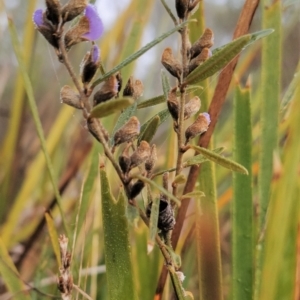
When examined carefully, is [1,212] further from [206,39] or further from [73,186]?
[206,39]

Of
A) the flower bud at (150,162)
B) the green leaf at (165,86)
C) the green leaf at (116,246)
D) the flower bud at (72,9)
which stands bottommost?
the green leaf at (116,246)

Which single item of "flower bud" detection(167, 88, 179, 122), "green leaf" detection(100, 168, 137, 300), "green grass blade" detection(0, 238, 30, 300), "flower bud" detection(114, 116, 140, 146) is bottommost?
"green grass blade" detection(0, 238, 30, 300)

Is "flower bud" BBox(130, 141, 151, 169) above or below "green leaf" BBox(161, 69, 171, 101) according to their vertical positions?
below

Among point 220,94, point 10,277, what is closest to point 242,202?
point 220,94

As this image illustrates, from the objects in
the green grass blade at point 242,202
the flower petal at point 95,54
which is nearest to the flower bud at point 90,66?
the flower petal at point 95,54

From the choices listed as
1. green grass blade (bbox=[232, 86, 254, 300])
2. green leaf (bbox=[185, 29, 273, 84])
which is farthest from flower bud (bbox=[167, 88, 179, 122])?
green grass blade (bbox=[232, 86, 254, 300])

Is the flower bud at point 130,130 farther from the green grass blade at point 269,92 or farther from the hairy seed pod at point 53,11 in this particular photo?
the green grass blade at point 269,92

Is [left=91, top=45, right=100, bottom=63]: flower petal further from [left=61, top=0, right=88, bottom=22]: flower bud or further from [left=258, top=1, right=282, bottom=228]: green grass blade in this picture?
[left=258, top=1, right=282, bottom=228]: green grass blade

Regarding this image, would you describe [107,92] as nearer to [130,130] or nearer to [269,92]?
[130,130]

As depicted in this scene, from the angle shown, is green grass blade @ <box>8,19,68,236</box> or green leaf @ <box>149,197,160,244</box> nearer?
green leaf @ <box>149,197,160,244</box>
